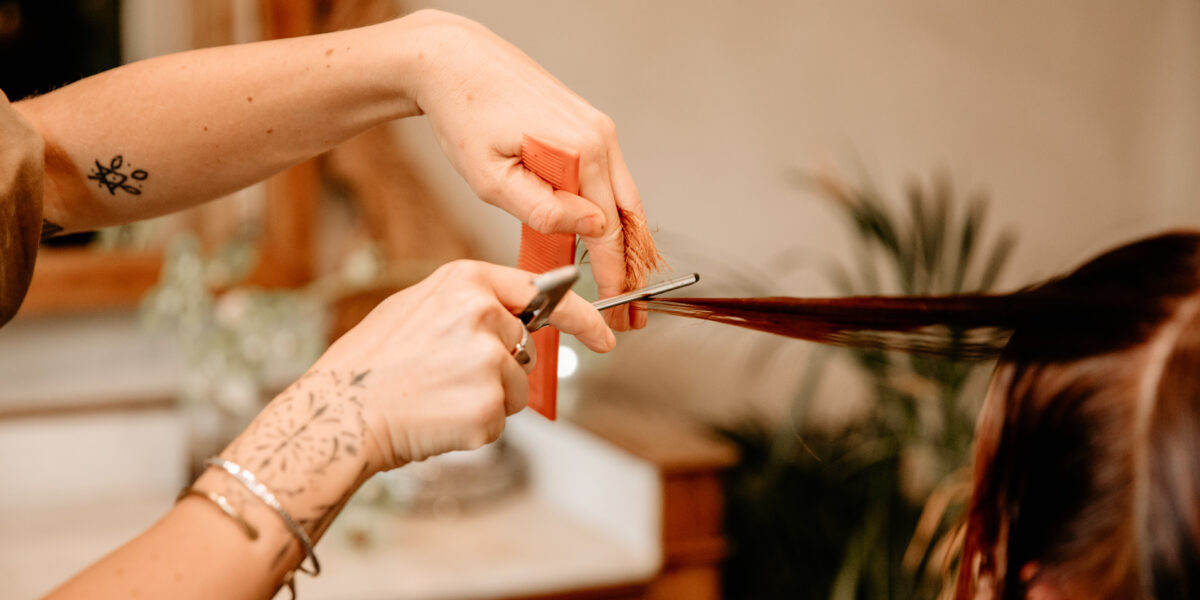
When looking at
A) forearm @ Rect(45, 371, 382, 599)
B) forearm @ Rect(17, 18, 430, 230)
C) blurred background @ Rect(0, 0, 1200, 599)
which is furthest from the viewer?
blurred background @ Rect(0, 0, 1200, 599)

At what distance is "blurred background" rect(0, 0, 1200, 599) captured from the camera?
1.22m

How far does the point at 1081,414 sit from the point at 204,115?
0.70m

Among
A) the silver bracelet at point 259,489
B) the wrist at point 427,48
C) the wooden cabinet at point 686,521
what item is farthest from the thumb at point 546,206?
the wooden cabinet at point 686,521

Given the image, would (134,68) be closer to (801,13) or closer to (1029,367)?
(1029,367)

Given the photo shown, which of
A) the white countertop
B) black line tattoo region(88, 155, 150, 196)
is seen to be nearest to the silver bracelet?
black line tattoo region(88, 155, 150, 196)

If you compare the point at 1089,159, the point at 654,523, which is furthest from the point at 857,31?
the point at 654,523

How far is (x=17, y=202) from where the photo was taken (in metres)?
0.58

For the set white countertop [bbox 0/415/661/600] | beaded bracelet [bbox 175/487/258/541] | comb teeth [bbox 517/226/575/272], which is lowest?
white countertop [bbox 0/415/661/600]

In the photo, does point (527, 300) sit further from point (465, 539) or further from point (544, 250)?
point (465, 539)

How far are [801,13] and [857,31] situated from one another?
139mm

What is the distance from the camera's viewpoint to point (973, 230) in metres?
1.42

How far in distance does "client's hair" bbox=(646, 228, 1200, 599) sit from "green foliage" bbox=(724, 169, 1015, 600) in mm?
671

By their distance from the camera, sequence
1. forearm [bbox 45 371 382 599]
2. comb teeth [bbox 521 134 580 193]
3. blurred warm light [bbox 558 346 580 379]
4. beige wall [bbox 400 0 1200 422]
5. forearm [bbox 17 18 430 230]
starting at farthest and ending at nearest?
beige wall [bbox 400 0 1200 422], blurred warm light [bbox 558 346 580 379], forearm [bbox 17 18 430 230], comb teeth [bbox 521 134 580 193], forearm [bbox 45 371 382 599]

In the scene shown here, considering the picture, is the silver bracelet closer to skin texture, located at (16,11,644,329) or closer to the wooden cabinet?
skin texture, located at (16,11,644,329)
